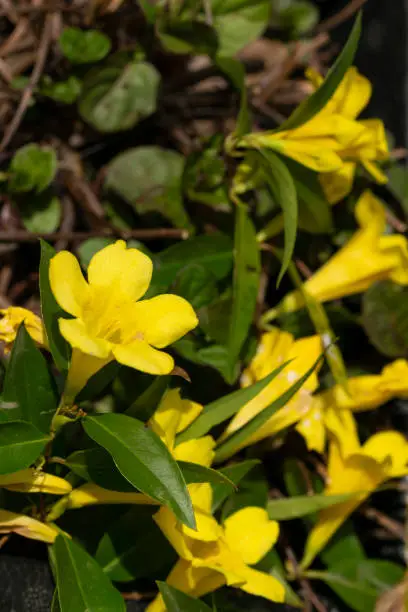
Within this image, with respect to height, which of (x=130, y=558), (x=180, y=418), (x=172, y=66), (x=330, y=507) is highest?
(x=172, y=66)

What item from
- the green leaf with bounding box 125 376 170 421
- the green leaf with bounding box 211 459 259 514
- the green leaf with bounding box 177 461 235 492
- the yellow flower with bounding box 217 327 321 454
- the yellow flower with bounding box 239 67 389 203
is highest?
the yellow flower with bounding box 239 67 389 203

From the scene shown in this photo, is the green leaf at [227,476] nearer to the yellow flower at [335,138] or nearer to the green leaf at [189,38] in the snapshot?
the yellow flower at [335,138]

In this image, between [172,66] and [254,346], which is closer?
[254,346]

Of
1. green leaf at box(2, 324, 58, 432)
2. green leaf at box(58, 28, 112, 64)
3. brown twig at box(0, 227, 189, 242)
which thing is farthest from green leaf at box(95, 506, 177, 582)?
green leaf at box(58, 28, 112, 64)

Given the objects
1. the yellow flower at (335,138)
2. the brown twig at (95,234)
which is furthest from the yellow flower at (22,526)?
the yellow flower at (335,138)

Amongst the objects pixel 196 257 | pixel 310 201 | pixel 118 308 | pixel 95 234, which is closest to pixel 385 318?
pixel 310 201

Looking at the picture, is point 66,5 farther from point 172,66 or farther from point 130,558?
point 130,558

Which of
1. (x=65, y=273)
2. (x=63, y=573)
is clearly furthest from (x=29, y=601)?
(x=65, y=273)

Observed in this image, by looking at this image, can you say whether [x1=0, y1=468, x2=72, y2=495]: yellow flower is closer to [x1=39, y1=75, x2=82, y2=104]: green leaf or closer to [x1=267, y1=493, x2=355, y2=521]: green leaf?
[x1=267, y1=493, x2=355, y2=521]: green leaf
